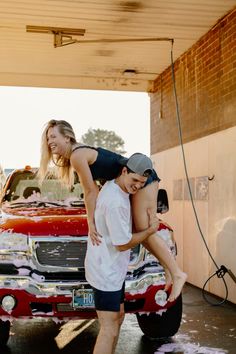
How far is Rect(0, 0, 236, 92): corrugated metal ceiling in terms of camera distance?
8305mm

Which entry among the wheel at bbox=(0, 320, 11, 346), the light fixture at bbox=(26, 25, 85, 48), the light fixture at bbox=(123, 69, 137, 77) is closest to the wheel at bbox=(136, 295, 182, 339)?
the wheel at bbox=(0, 320, 11, 346)

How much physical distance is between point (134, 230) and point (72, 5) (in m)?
4.57

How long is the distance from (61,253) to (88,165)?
1.28 metres

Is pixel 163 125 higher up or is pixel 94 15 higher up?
pixel 94 15

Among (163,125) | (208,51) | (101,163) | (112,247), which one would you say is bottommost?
(112,247)

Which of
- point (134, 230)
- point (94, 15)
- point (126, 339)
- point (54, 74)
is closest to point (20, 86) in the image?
point (54, 74)

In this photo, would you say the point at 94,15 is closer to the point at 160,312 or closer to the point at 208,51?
the point at 208,51

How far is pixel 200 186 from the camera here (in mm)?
9852

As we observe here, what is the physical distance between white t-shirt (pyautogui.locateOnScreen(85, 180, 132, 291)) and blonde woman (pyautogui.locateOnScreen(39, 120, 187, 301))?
0.41 meters

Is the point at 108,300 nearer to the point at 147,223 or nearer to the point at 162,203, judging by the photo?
the point at 147,223

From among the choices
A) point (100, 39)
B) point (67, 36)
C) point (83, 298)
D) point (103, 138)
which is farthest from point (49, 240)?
point (103, 138)

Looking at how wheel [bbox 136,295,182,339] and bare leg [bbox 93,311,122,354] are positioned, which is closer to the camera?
bare leg [bbox 93,311,122,354]

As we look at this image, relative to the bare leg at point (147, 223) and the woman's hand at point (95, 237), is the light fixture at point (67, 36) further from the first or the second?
the woman's hand at point (95, 237)

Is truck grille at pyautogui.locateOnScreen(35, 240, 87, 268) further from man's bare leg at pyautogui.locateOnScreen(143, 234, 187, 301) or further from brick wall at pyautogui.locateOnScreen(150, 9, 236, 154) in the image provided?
brick wall at pyautogui.locateOnScreen(150, 9, 236, 154)
